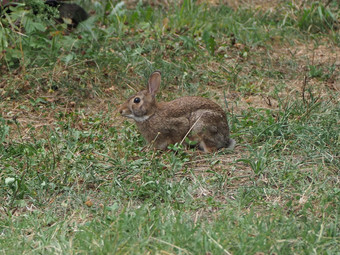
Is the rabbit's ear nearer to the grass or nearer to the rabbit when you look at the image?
the rabbit

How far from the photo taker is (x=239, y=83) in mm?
7680

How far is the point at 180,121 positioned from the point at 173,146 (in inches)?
13.7

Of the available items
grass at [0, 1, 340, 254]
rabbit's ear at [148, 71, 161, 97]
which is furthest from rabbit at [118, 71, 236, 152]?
grass at [0, 1, 340, 254]

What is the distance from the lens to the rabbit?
6.04 meters

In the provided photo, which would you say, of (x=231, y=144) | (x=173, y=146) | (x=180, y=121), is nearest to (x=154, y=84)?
(x=180, y=121)

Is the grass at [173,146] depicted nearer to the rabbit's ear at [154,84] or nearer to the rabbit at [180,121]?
the rabbit at [180,121]

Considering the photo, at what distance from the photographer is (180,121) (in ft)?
20.0

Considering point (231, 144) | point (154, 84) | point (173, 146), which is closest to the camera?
point (173, 146)

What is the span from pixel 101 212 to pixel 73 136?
168 centimetres

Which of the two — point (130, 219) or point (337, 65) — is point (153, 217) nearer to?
point (130, 219)

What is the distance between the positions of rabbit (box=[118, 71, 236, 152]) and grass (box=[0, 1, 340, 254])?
0.19m

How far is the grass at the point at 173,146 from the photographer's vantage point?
167 inches

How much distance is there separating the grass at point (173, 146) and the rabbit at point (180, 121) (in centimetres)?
19

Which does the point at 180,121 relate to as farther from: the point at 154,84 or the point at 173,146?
the point at 154,84
